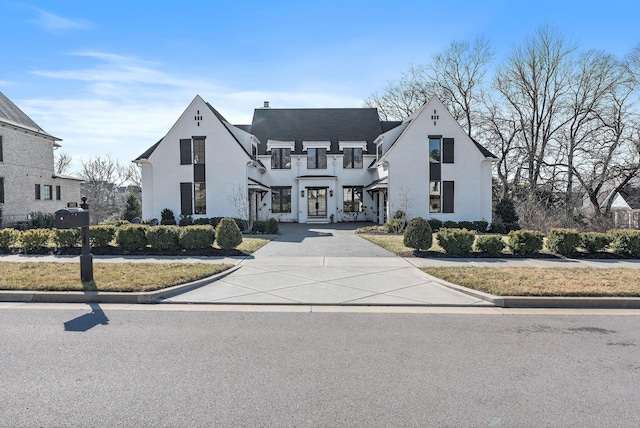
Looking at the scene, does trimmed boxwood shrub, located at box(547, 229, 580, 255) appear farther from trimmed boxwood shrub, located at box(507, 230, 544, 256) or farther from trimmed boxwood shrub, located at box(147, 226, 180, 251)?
trimmed boxwood shrub, located at box(147, 226, 180, 251)

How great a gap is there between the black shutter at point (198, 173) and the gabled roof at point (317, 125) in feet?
23.4

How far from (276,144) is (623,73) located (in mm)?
26274

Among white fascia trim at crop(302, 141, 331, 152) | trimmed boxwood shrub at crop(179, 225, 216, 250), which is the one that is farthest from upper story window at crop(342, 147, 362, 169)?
trimmed boxwood shrub at crop(179, 225, 216, 250)

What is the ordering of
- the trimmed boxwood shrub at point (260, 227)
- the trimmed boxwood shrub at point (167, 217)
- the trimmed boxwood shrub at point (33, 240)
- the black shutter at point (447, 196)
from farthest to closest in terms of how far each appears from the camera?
the black shutter at point (447, 196), the trimmed boxwood shrub at point (167, 217), the trimmed boxwood shrub at point (260, 227), the trimmed boxwood shrub at point (33, 240)

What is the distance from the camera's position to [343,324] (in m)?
6.24

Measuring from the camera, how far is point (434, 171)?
83.4 ft

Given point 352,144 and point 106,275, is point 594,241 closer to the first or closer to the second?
point 106,275

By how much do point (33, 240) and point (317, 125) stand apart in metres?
23.7

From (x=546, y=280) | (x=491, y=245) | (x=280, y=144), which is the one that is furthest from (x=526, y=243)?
(x=280, y=144)

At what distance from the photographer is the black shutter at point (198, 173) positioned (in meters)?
24.9

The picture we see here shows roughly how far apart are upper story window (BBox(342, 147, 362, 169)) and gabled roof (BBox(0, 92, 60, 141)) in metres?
23.3

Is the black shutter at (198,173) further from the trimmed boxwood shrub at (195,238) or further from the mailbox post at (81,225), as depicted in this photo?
the mailbox post at (81,225)

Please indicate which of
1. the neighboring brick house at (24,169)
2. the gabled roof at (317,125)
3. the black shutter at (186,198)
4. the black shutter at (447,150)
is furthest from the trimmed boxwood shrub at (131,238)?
the black shutter at (447,150)

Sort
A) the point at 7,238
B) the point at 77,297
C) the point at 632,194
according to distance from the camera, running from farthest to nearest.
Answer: the point at 632,194
the point at 7,238
the point at 77,297
